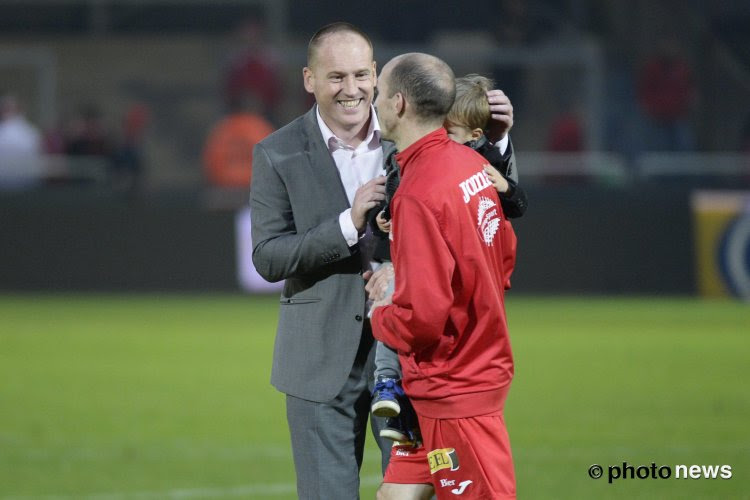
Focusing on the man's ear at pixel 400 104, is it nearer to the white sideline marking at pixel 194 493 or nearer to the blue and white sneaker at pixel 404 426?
the blue and white sneaker at pixel 404 426

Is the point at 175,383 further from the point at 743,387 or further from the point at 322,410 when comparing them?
the point at 322,410

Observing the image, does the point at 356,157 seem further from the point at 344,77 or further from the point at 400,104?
the point at 400,104

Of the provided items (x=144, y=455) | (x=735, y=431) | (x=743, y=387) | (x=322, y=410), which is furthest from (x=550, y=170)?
(x=322, y=410)

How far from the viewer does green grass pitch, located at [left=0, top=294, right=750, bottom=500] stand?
8531 mm

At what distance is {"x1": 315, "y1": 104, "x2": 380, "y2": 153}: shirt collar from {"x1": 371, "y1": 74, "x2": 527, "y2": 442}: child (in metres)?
0.32

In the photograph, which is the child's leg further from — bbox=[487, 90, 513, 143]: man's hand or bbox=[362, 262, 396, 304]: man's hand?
bbox=[487, 90, 513, 143]: man's hand

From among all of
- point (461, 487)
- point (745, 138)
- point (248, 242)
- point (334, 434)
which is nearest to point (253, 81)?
point (248, 242)

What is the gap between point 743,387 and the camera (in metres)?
11.9

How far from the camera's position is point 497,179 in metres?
4.66

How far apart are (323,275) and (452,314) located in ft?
2.78

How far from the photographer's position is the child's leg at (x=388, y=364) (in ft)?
15.7

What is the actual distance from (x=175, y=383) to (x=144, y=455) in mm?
3329

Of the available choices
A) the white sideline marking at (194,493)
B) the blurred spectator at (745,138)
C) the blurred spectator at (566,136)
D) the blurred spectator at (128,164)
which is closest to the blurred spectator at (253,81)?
the blurred spectator at (128,164)

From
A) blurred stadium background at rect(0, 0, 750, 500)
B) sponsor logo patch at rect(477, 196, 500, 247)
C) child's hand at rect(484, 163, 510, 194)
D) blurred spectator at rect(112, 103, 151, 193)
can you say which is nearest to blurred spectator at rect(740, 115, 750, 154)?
blurred stadium background at rect(0, 0, 750, 500)
